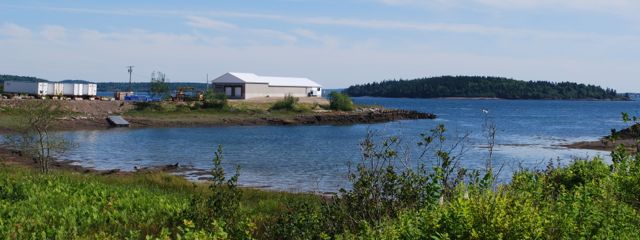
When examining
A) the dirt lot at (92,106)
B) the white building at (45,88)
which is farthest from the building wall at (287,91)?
the white building at (45,88)

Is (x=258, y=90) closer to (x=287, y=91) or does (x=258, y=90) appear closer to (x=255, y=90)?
(x=255, y=90)

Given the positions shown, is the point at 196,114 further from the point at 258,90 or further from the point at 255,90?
the point at 258,90

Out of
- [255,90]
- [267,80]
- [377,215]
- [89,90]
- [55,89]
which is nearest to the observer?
[377,215]

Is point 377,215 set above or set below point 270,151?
above

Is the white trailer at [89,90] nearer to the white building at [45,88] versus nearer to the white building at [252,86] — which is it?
the white building at [45,88]

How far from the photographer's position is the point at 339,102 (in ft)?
337

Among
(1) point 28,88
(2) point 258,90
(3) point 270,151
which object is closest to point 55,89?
(1) point 28,88

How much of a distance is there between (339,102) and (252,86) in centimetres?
1318

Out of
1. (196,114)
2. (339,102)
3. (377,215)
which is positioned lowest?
(196,114)

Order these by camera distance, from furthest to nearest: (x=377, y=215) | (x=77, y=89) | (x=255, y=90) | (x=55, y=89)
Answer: (x=255, y=90) < (x=77, y=89) < (x=55, y=89) < (x=377, y=215)

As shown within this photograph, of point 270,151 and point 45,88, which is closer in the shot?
point 270,151

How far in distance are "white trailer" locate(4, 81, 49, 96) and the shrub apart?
40.2 meters

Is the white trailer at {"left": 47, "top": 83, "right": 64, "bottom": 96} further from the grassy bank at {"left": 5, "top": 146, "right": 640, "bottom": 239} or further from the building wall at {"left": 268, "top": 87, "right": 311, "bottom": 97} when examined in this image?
the grassy bank at {"left": 5, "top": 146, "right": 640, "bottom": 239}

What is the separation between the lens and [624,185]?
447 inches
